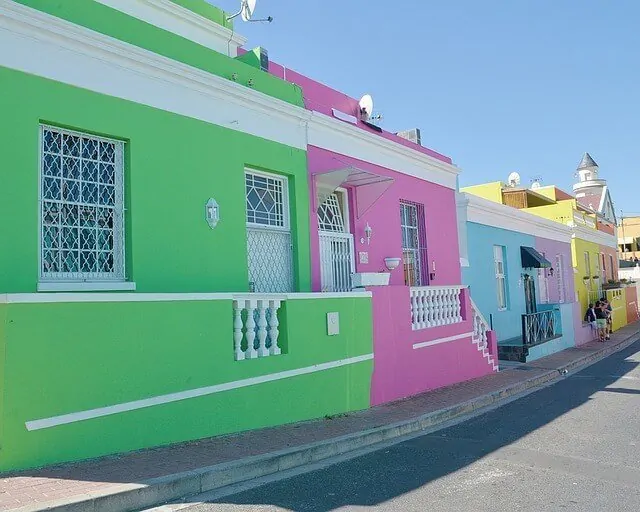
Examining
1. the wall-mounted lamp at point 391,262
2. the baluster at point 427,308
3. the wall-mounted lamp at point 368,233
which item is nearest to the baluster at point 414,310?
the baluster at point 427,308

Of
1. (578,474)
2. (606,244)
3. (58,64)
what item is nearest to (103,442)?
(58,64)

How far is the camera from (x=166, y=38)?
743cm

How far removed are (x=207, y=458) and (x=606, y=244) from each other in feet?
93.6

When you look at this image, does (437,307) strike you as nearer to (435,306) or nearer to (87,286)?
(435,306)

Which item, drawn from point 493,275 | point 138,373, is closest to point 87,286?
point 138,373

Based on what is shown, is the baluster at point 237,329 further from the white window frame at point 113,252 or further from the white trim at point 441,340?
the white trim at point 441,340

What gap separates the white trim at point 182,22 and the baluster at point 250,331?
4075 mm

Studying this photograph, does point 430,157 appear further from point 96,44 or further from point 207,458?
point 207,458

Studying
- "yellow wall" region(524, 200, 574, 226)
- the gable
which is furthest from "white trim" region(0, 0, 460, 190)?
the gable

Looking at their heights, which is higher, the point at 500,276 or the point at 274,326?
the point at 500,276

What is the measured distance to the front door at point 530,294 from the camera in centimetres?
1829

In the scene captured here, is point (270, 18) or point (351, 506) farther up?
point (270, 18)

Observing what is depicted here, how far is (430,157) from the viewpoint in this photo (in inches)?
519

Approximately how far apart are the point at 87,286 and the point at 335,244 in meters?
5.00
